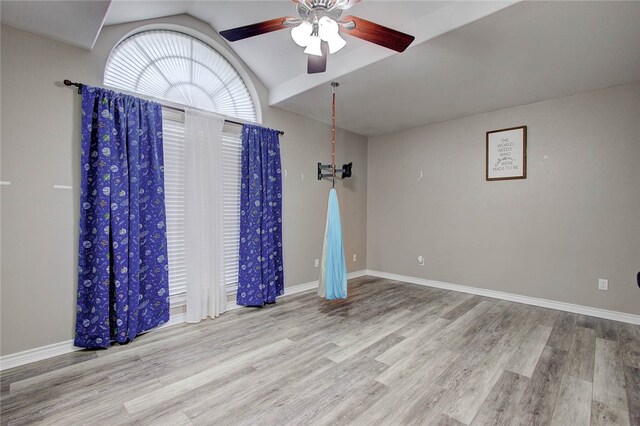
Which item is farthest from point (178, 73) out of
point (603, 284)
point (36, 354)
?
point (603, 284)

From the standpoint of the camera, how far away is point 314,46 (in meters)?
1.89

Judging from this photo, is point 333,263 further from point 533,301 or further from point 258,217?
point 533,301

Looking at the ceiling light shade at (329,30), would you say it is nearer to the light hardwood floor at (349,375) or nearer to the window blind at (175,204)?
the window blind at (175,204)

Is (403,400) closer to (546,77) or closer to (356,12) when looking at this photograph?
(356,12)

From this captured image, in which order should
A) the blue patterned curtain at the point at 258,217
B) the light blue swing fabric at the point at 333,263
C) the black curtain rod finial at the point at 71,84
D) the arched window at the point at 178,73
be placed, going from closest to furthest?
the black curtain rod finial at the point at 71,84, the arched window at the point at 178,73, the light blue swing fabric at the point at 333,263, the blue patterned curtain at the point at 258,217

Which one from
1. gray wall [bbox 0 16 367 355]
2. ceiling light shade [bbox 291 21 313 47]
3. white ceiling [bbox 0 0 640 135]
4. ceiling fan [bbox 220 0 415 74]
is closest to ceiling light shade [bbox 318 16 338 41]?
ceiling fan [bbox 220 0 415 74]

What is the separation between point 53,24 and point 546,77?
4.24 m

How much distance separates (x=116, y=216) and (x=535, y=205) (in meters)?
4.50

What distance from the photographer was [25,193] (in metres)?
2.11

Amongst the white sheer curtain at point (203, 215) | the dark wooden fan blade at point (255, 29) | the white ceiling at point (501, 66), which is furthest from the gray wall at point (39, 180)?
the white ceiling at point (501, 66)

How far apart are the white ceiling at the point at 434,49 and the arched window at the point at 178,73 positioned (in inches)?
9.3

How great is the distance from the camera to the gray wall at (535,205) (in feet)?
9.79

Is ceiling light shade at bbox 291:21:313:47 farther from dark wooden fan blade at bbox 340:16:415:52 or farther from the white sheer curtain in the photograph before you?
the white sheer curtain

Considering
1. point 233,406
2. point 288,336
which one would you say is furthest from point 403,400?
point 288,336
